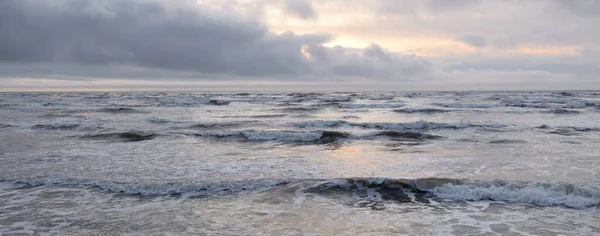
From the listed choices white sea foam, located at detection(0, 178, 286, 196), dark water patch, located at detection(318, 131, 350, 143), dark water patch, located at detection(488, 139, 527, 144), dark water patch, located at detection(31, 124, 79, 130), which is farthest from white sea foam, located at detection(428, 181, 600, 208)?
dark water patch, located at detection(31, 124, 79, 130)

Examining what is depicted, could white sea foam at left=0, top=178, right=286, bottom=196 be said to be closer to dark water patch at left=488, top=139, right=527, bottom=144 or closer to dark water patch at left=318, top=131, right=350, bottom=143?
dark water patch at left=318, top=131, right=350, bottom=143

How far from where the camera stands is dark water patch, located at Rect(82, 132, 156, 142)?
62.2 ft

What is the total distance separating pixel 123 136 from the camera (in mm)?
19875

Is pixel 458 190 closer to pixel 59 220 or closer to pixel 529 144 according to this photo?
pixel 59 220

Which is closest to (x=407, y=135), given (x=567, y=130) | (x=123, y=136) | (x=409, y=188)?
(x=567, y=130)

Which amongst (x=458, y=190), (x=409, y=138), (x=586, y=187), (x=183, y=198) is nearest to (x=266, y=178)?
(x=183, y=198)

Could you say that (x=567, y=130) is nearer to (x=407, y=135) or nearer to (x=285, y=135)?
(x=407, y=135)

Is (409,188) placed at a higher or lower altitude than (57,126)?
higher

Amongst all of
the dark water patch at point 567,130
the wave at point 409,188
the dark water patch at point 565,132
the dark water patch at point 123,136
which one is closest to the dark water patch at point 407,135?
the dark water patch at point 565,132

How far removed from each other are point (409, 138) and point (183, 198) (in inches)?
507

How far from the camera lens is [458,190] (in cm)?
932

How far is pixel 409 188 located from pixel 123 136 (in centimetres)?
1470

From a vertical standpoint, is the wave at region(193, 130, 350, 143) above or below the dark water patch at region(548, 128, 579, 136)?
below

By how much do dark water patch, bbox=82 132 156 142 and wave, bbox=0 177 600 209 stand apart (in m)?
8.56
